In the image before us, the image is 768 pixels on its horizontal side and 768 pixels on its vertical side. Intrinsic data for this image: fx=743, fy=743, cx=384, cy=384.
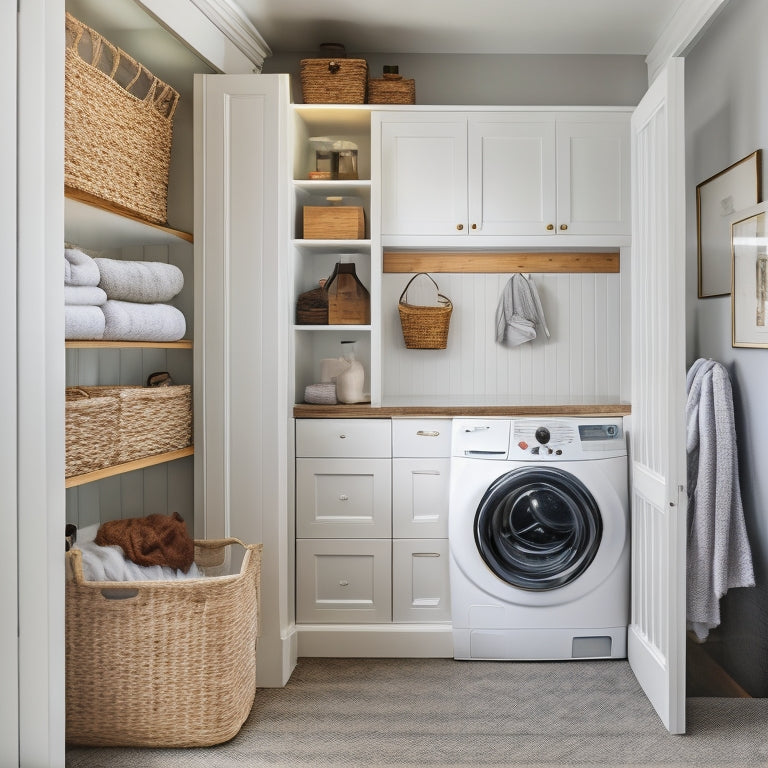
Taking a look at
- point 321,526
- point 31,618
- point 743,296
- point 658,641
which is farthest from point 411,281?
point 31,618

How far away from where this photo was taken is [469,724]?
2.44 meters

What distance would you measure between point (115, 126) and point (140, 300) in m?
0.55

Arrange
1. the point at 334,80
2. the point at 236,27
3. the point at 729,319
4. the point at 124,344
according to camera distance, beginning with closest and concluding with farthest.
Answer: the point at 124,344
the point at 729,319
the point at 236,27
the point at 334,80

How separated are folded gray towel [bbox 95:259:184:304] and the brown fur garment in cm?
75

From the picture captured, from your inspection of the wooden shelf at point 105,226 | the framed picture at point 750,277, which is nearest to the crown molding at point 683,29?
the framed picture at point 750,277

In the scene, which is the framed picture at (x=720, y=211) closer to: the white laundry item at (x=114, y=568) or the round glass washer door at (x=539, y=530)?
the round glass washer door at (x=539, y=530)

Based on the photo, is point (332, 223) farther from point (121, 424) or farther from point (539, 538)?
point (539, 538)

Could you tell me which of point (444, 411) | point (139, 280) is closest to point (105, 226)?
point (139, 280)

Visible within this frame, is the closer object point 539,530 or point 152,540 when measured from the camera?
point 152,540

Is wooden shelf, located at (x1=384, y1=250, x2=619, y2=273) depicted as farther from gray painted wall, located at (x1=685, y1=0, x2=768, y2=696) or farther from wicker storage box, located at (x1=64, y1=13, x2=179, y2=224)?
wicker storage box, located at (x1=64, y1=13, x2=179, y2=224)

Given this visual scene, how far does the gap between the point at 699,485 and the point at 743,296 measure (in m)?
0.68

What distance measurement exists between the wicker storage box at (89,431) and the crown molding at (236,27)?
148cm

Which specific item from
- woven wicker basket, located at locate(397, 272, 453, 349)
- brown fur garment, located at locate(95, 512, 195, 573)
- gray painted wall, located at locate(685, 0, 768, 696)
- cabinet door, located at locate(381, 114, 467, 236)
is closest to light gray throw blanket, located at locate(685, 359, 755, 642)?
gray painted wall, located at locate(685, 0, 768, 696)

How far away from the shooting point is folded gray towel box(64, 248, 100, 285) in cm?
215
